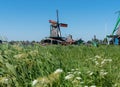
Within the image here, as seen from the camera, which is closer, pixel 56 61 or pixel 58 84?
pixel 58 84

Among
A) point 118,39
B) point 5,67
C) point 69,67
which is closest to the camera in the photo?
point 5,67

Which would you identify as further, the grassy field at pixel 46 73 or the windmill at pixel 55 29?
the windmill at pixel 55 29

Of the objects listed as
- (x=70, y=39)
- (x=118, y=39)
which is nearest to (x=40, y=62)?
(x=118, y=39)

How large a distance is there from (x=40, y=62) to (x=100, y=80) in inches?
37.6

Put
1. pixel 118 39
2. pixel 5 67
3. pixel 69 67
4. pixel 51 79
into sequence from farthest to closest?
pixel 118 39 → pixel 69 67 → pixel 5 67 → pixel 51 79

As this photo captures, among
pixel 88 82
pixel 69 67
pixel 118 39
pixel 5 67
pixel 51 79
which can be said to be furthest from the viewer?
pixel 118 39

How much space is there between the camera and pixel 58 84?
3816mm

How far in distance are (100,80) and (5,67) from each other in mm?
1243

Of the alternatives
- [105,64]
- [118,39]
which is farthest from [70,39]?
[105,64]

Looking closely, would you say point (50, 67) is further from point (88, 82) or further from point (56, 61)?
point (88, 82)

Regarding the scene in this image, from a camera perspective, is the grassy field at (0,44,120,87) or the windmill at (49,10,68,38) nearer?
the grassy field at (0,44,120,87)

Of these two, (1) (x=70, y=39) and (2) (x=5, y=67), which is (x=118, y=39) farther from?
(2) (x=5, y=67)

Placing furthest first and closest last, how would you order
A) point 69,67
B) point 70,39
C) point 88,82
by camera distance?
point 70,39
point 69,67
point 88,82

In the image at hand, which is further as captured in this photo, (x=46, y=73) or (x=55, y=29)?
(x=55, y=29)
